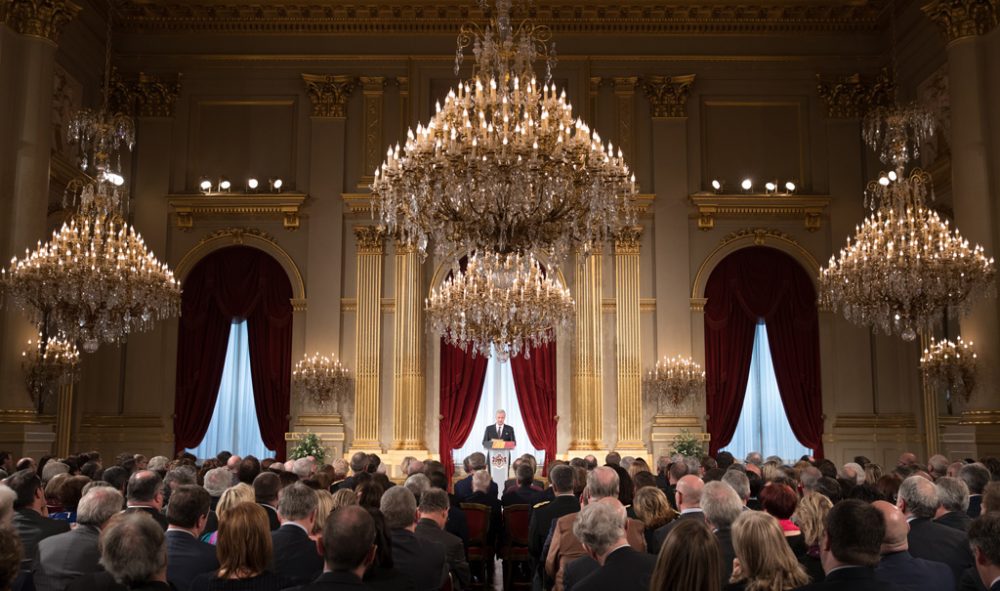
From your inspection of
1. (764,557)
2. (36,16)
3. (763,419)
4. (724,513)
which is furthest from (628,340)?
(764,557)

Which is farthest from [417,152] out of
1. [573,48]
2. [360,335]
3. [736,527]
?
[573,48]

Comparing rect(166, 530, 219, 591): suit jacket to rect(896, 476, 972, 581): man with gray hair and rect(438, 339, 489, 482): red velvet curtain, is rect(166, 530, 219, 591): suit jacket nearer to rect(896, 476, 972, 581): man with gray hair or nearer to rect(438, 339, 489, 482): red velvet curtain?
rect(896, 476, 972, 581): man with gray hair

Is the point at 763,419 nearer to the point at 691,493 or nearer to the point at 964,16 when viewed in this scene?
the point at 964,16

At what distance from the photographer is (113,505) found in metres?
4.85

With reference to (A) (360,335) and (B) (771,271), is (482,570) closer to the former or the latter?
(A) (360,335)

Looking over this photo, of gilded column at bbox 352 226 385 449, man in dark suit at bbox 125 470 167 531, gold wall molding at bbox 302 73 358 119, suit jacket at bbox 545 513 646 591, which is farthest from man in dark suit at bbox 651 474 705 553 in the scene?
gold wall molding at bbox 302 73 358 119

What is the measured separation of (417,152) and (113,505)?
4.91 metres

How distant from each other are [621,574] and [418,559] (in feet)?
4.73

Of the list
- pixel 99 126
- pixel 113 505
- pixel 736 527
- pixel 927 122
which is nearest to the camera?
pixel 736 527

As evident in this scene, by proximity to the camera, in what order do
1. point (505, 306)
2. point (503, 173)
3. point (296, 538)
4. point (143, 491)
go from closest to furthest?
point (296, 538) < point (143, 491) < point (503, 173) < point (505, 306)

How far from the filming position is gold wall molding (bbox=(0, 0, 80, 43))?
41.2ft

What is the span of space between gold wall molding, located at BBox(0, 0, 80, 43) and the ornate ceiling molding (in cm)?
317

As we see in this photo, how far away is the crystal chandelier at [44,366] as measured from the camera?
12.3 m

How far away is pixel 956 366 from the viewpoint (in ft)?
40.4
